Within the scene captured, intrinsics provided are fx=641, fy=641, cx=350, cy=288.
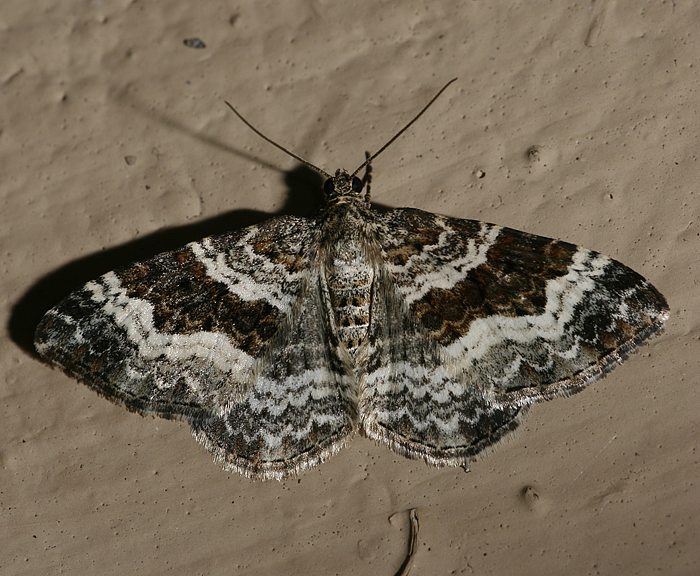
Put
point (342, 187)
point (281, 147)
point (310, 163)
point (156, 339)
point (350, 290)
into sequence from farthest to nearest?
point (310, 163) < point (281, 147) < point (342, 187) < point (350, 290) < point (156, 339)

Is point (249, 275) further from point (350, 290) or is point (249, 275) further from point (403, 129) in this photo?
point (403, 129)

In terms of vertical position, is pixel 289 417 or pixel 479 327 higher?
pixel 479 327

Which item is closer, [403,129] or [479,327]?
A: [479,327]

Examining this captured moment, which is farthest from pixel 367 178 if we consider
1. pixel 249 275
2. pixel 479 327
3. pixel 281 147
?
pixel 479 327

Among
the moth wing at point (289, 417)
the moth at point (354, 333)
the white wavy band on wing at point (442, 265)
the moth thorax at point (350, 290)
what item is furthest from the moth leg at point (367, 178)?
the moth wing at point (289, 417)

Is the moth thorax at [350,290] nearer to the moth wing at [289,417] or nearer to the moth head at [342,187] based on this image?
the moth wing at [289,417]

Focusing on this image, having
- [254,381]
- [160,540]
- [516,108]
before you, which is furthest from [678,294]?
[160,540]

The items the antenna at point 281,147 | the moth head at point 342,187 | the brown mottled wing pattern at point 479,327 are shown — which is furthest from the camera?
the antenna at point 281,147
